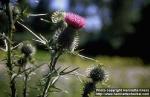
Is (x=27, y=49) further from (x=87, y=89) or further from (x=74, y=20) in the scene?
(x=87, y=89)

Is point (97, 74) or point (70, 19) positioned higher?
point (70, 19)

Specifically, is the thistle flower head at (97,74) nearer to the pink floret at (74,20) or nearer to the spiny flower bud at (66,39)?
the spiny flower bud at (66,39)

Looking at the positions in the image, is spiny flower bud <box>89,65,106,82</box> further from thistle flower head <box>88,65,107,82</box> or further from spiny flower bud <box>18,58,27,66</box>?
spiny flower bud <box>18,58,27,66</box>

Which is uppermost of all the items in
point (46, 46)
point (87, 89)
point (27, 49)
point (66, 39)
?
point (46, 46)

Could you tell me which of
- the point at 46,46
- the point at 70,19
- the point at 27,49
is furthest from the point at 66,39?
the point at 46,46

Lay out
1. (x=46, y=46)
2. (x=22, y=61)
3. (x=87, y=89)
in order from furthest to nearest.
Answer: (x=87, y=89)
(x=22, y=61)
(x=46, y=46)

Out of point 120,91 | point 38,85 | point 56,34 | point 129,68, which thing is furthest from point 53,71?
point 129,68

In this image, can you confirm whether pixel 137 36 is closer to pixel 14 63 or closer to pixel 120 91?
pixel 120 91

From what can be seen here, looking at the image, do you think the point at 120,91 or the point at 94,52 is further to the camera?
the point at 94,52

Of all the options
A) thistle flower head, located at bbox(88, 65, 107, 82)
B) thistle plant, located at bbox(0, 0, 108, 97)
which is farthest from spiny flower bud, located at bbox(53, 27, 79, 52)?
thistle flower head, located at bbox(88, 65, 107, 82)
